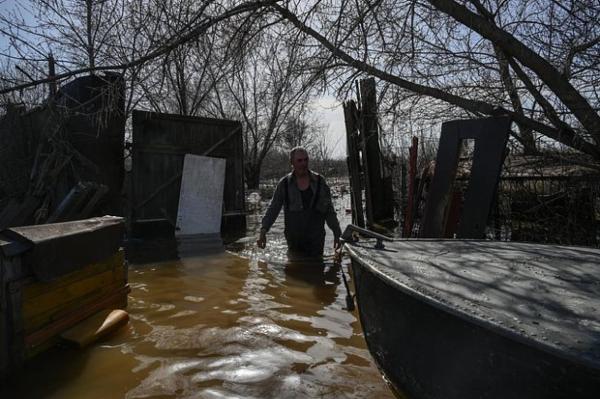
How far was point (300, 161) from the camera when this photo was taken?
17.7 ft

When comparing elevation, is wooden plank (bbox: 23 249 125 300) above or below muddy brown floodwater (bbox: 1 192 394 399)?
above

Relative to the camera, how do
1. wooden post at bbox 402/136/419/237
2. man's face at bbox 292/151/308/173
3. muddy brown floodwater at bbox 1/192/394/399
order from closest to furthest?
muddy brown floodwater at bbox 1/192/394/399 → man's face at bbox 292/151/308/173 → wooden post at bbox 402/136/419/237

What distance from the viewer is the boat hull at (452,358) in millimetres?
1481

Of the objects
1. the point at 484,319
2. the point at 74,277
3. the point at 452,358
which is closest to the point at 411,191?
the point at 74,277

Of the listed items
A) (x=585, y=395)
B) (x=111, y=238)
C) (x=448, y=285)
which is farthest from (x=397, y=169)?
(x=585, y=395)

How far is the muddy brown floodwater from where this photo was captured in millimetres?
2762

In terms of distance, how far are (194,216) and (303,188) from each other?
12.9 ft

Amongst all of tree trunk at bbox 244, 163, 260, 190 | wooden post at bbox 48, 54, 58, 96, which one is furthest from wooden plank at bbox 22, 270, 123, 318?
tree trunk at bbox 244, 163, 260, 190

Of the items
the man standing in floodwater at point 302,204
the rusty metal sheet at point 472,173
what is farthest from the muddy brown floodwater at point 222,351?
the rusty metal sheet at point 472,173

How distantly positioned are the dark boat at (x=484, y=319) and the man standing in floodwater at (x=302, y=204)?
2.53m

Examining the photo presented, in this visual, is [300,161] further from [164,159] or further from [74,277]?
[164,159]

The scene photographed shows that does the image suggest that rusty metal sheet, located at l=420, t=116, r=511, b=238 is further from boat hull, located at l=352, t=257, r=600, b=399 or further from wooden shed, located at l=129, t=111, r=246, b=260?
wooden shed, located at l=129, t=111, r=246, b=260

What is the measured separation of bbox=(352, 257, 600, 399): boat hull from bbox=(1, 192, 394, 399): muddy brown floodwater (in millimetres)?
527

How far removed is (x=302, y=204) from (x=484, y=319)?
13.4ft
